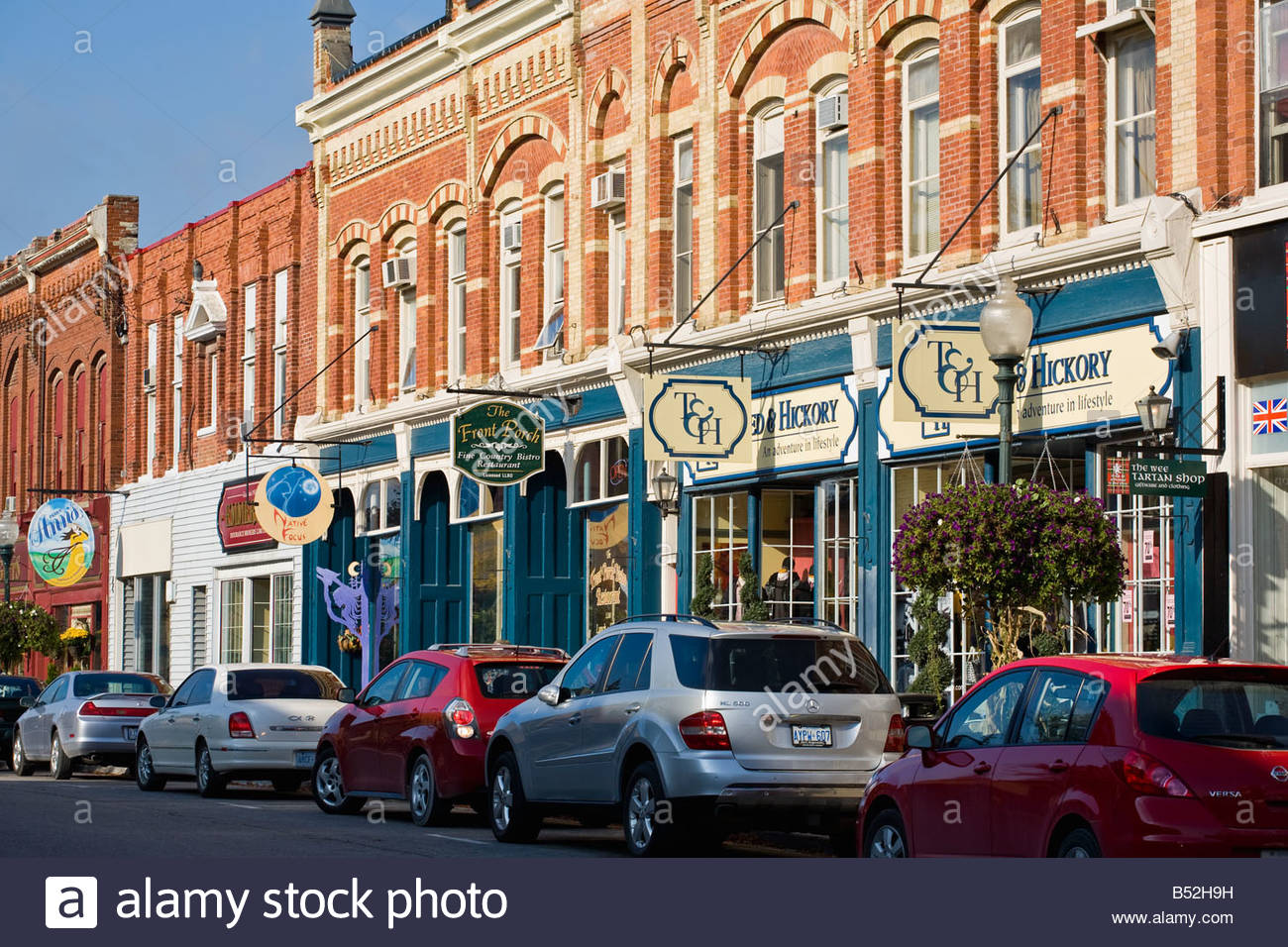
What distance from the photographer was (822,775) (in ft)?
44.0

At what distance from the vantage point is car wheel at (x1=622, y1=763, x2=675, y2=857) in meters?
13.3

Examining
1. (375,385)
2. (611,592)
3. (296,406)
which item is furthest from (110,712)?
(296,406)

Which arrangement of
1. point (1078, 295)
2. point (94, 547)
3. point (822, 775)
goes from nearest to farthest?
point (822, 775) → point (1078, 295) → point (94, 547)

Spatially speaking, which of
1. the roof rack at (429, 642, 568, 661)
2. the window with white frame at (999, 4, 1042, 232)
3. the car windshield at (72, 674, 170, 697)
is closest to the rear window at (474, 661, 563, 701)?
the roof rack at (429, 642, 568, 661)

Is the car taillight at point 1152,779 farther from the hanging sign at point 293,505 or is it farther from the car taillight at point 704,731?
the hanging sign at point 293,505

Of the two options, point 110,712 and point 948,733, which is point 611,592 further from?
point 948,733

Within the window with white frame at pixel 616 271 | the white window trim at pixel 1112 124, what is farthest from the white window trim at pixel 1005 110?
the window with white frame at pixel 616 271

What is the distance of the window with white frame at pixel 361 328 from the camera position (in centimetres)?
3434

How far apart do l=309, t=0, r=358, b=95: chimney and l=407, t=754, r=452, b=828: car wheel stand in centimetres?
2038

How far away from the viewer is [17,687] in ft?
97.2

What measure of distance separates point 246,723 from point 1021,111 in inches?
393

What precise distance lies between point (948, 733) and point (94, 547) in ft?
122

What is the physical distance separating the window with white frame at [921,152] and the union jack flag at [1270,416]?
17.2 ft

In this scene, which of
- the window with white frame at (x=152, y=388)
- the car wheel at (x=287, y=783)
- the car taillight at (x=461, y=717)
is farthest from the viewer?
the window with white frame at (x=152, y=388)
